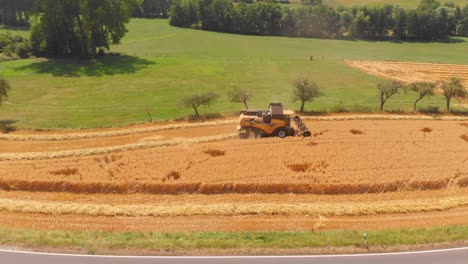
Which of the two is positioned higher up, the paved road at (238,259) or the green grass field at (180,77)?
the green grass field at (180,77)

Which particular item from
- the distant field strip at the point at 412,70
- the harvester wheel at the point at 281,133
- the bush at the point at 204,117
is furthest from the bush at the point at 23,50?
the harvester wheel at the point at 281,133

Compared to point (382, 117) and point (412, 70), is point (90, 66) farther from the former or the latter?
point (412, 70)

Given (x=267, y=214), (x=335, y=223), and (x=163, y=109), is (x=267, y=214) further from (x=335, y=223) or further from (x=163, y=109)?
(x=163, y=109)

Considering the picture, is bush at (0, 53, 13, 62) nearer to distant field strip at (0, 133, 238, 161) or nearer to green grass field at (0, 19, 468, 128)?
green grass field at (0, 19, 468, 128)

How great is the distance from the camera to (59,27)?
68.5 meters

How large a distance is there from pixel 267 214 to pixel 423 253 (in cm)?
747

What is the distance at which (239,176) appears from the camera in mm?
26172

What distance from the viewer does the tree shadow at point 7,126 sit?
37.9 meters

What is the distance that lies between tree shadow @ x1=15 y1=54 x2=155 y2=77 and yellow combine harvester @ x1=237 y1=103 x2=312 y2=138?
105 ft

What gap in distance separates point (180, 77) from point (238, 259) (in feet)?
145

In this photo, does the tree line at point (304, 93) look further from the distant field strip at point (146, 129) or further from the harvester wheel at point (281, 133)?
the harvester wheel at point (281, 133)

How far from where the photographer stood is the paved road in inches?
644

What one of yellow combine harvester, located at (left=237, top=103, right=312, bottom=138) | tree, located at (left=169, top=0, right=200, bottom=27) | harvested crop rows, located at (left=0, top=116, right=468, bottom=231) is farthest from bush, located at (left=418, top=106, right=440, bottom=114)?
tree, located at (left=169, top=0, right=200, bottom=27)

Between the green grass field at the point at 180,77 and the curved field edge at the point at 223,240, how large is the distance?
2237 centimetres
